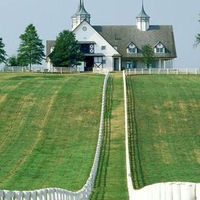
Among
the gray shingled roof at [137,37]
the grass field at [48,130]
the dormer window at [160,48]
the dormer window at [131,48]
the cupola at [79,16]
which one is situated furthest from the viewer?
the cupola at [79,16]

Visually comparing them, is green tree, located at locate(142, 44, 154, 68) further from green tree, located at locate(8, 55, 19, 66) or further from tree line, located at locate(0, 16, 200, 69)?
green tree, located at locate(8, 55, 19, 66)

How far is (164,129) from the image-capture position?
5875 centimetres

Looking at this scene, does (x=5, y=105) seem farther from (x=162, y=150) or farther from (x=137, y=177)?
(x=137, y=177)

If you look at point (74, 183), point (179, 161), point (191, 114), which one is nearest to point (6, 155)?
point (179, 161)

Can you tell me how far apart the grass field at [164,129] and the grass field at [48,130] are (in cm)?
284

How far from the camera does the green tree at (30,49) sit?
436 feet

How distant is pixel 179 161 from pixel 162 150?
4372 millimetres

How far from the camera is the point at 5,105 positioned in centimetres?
6925

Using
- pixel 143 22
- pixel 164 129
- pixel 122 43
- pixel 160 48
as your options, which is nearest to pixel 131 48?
pixel 122 43

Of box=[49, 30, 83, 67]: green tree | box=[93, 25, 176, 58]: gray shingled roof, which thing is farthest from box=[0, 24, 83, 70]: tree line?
box=[93, 25, 176, 58]: gray shingled roof

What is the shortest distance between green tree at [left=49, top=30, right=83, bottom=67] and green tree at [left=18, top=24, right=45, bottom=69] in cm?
424

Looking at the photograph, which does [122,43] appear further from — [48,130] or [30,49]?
[48,130]

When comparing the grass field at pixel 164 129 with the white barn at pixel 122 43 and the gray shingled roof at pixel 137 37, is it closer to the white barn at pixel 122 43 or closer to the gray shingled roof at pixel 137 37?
the white barn at pixel 122 43

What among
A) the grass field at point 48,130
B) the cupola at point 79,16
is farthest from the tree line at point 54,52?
the grass field at point 48,130
